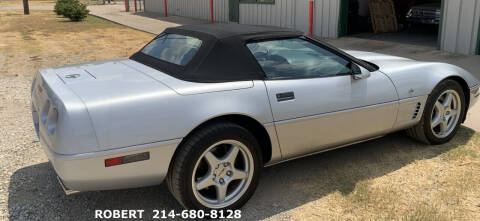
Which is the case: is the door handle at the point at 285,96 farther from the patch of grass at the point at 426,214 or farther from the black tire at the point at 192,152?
the patch of grass at the point at 426,214

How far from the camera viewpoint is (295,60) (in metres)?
3.72

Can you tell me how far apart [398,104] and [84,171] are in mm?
2816

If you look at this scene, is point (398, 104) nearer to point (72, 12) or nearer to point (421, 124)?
point (421, 124)

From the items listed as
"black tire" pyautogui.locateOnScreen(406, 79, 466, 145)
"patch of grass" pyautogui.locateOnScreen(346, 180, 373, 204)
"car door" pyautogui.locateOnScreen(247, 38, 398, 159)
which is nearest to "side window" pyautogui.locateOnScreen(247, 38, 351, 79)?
"car door" pyautogui.locateOnScreen(247, 38, 398, 159)

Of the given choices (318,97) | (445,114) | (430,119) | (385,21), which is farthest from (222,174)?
(385,21)

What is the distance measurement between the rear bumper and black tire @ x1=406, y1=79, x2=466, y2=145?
2.66 m

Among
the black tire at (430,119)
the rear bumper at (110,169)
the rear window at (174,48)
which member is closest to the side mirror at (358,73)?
the black tire at (430,119)

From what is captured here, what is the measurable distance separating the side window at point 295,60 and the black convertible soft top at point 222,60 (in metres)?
0.09

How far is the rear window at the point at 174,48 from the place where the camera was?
3.56m

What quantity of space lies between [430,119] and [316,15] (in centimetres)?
923

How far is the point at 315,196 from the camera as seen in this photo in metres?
3.61

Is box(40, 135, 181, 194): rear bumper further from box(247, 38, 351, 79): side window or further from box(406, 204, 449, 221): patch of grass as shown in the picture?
box(406, 204, 449, 221): patch of grass

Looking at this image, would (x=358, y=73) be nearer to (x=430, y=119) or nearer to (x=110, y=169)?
(x=430, y=119)

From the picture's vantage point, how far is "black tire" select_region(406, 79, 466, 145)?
169 inches
